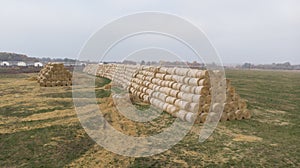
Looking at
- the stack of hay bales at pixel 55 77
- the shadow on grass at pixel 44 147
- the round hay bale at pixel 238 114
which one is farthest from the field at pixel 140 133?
the stack of hay bales at pixel 55 77

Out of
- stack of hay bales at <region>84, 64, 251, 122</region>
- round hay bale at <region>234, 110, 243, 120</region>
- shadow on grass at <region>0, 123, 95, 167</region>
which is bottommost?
shadow on grass at <region>0, 123, 95, 167</region>

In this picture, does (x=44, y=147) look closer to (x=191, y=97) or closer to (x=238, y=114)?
(x=191, y=97)

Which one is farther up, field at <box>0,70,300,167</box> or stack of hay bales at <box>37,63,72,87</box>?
stack of hay bales at <box>37,63,72,87</box>

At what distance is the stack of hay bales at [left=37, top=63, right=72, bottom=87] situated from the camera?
1975 cm

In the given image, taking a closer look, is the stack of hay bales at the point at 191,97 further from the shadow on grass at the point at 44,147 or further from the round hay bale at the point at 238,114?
the shadow on grass at the point at 44,147

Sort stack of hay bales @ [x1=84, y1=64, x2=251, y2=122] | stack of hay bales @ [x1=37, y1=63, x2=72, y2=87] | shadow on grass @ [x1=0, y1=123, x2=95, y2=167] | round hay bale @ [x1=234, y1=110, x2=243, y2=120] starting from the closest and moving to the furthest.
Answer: shadow on grass @ [x1=0, y1=123, x2=95, y2=167]
stack of hay bales @ [x1=84, y1=64, x2=251, y2=122]
round hay bale @ [x1=234, y1=110, x2=243, y2=120]
stack of hay bales @ [x1=37, y1=63, x2=72, y2=87]

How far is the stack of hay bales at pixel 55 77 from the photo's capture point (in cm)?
1975

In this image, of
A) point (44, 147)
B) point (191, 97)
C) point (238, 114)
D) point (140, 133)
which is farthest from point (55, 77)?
point (238, 114)

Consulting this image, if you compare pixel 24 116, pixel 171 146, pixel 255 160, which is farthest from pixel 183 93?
pixel 24 116

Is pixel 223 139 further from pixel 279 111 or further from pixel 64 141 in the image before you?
pixel 279 111

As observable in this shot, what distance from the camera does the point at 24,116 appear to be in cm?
962

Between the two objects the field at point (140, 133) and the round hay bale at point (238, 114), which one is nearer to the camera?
the field at point (140, 133)

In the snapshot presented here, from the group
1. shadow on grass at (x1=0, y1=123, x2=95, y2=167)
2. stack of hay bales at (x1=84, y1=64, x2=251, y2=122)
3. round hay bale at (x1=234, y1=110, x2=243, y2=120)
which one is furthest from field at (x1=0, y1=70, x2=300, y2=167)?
stack of hay bales at (x1=84, y1=64, x2=251, y2=122)

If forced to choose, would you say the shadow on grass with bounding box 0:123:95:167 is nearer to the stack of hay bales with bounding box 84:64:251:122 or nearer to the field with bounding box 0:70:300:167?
the field with bounding box 0:70:300:167
